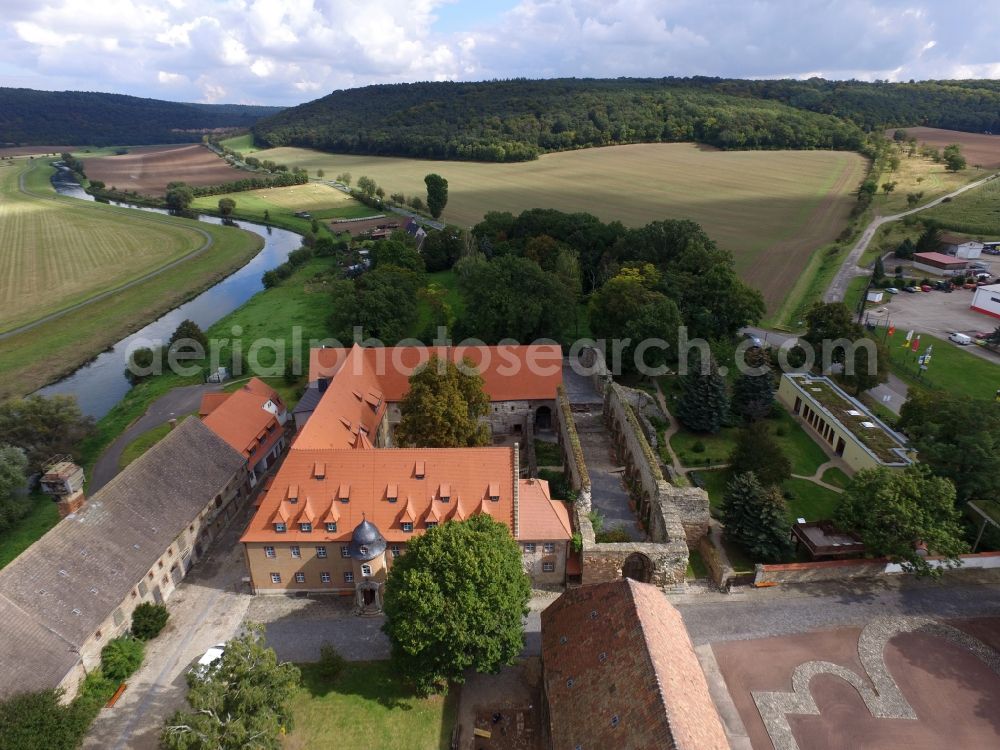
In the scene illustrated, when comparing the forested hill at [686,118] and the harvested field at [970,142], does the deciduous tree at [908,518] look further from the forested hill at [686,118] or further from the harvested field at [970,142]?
the harvested field at [970,142]

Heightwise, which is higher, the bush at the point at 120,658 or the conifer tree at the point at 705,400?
the conifer tree at the point at 705,400

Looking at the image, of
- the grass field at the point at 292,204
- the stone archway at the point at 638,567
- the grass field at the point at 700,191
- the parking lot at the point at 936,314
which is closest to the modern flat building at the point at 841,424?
the stone archway at the point at 638,567

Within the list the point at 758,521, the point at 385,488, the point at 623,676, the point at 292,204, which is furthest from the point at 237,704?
the point at 292,204

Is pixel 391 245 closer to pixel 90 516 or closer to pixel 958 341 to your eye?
pixel 90 516

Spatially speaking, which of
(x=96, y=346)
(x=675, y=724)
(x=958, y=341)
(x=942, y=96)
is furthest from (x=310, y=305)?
(x=942, y=96)

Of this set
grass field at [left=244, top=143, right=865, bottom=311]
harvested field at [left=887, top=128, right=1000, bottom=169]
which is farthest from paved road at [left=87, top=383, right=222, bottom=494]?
harvested field at [left=887, top=128, right=1000, bottom=169]

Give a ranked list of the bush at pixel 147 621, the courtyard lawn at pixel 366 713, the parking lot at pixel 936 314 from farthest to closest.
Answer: the parking lot at pixel 936 314 < the bush at pixel 147 621 < the courtyard lawn at pixel 366 713
